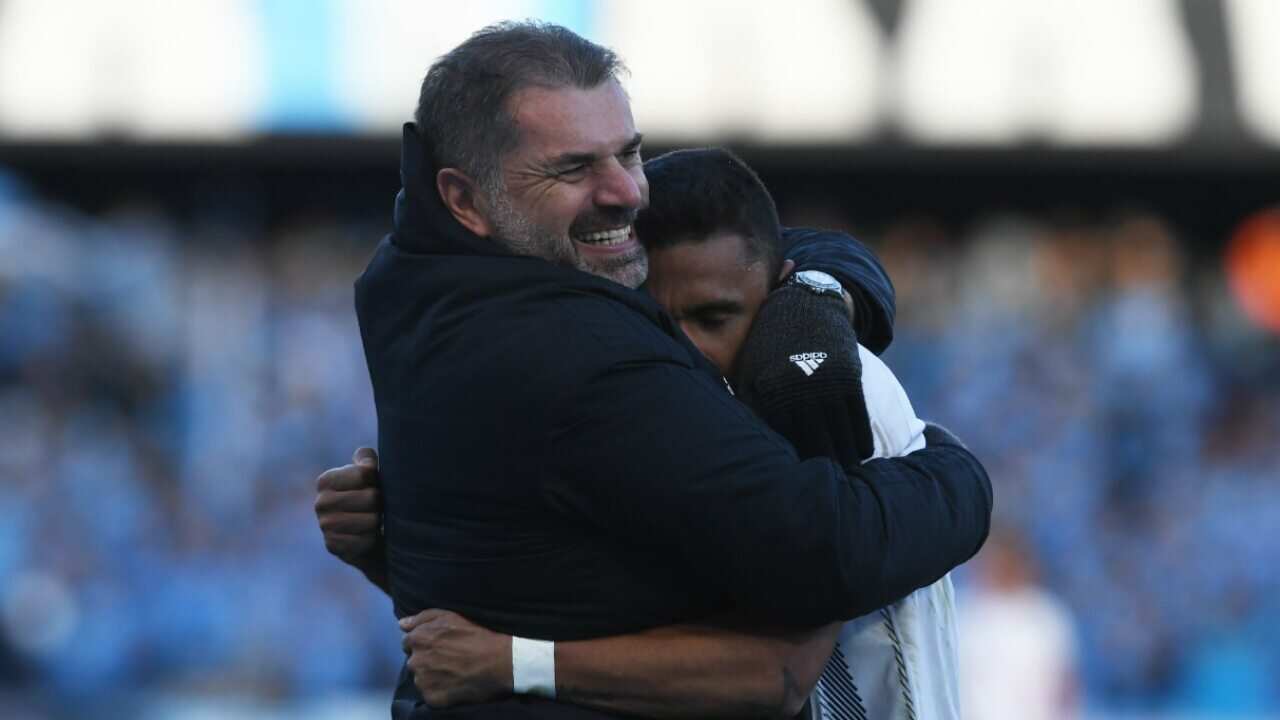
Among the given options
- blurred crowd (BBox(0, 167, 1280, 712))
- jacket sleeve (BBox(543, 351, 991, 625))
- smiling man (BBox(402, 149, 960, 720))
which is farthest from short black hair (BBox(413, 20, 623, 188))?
blurred crowd (BBox(0, 167, 1280, 712))

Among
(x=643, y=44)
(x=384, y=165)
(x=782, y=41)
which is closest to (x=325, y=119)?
(x=384, y=165)

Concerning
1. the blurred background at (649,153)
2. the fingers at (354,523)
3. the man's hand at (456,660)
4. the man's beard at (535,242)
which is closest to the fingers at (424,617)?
the man's hand at (456,660)

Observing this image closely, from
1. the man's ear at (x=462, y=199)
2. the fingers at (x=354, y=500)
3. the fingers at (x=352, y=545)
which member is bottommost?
the fingers at (x=352, y=545)

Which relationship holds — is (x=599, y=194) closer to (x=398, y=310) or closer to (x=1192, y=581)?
(x=398, y=310)

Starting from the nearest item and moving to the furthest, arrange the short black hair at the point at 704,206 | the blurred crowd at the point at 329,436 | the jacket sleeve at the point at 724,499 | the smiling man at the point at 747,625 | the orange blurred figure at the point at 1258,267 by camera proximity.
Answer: the jacket sleeve at the point at 724,499, the smiling man at the point at 747,625, the short black hair at the point at 704,206, the blurred crowd at the point at 329,436, the orange blurred figure at the point at 1258,267

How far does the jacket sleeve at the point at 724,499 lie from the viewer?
2.11 meters

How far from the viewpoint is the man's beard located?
237 cm

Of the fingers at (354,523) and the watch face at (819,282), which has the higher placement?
the watch face at (819,282)

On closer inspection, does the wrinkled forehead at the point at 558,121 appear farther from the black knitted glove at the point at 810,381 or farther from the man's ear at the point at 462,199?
the black knitted glove at the point at 810,381

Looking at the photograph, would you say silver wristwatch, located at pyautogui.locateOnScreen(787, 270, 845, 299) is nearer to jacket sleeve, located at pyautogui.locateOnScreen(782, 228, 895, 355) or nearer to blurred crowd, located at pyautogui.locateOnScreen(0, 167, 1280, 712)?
jacket sleeve, located at pyautogui.locateOnScreen(782, 228, 895, 355)

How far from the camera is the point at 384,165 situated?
8.87 metres

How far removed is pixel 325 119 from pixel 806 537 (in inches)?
268

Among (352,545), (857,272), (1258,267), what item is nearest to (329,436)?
(1258,267)

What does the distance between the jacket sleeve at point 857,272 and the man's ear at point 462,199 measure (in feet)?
1.71
